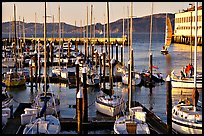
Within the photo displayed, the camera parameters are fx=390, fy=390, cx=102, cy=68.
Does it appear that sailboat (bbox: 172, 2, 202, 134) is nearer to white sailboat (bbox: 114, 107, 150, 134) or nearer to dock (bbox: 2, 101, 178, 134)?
dock (bbox: 2, 101, 178, 134)

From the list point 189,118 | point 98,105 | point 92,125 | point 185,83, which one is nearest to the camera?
point 189,118

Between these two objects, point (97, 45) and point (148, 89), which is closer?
point (148, 89)

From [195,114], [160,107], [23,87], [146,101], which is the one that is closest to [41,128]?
[195,114]

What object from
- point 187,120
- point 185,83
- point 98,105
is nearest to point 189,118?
point 187,120

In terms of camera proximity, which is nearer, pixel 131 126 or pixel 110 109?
pixel 131 126

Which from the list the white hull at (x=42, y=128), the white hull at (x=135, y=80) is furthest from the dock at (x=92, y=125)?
the white hull at (x=135, y=80)

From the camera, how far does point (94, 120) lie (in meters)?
12.4

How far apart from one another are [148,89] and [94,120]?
9.92 meters

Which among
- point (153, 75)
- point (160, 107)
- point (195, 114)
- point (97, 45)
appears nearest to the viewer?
point (195, 114)

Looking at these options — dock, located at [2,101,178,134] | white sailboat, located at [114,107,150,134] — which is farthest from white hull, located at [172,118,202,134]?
white sailboat, located at [114,107,150,134]

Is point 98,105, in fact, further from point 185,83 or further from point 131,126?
point 185,83

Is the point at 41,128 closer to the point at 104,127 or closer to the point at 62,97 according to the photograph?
the point at 104,127

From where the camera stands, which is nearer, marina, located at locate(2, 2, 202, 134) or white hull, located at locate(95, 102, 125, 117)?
marina, located at locate(2, 2, 202, 134)

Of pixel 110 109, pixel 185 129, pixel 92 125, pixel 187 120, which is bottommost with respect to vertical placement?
pixel 92 125
